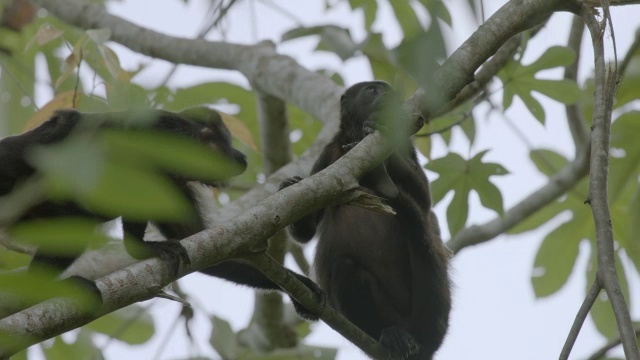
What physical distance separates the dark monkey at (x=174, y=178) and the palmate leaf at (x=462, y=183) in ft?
4.02

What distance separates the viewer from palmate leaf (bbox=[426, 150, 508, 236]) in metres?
4.68

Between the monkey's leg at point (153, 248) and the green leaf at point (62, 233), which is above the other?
the green leaf at point (62, 233)

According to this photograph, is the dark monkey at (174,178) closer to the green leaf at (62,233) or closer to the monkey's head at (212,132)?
the monkey's head at (212,132)

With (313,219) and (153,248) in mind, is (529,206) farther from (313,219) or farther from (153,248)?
(153,248)

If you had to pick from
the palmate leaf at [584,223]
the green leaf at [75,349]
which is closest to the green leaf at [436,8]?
the green leaf at [75,349]

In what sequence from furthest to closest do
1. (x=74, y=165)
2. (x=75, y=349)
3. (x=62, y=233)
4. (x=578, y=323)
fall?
(x=75, y=349) → (x=578, y=323) → (x=62, y=233) → (x=74, y=165)

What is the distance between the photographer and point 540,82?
4910 mm

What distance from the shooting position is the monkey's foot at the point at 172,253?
103 inches

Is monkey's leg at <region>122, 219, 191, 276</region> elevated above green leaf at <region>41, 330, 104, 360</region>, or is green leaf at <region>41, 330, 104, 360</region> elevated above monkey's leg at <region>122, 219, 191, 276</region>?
monkey's leg at <region>122, 219, 191, 276</region>

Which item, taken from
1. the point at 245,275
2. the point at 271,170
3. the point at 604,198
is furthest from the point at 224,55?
the point at 604,198

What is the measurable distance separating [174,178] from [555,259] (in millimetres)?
3990

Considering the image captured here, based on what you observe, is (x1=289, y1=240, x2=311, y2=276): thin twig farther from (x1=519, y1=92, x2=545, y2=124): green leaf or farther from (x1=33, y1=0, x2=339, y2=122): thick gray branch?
(x1=519, y1=92, x2=545, y2=124): green leaf

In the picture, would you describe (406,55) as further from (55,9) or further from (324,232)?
(55,9)

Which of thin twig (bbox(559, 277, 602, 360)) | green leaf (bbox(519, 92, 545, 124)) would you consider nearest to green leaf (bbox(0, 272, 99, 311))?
thin twig (bbox(559, 277, 602, 360))
